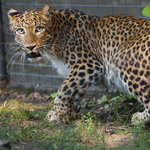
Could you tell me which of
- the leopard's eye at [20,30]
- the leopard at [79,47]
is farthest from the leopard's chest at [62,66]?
the leopard's eye at [20,30]

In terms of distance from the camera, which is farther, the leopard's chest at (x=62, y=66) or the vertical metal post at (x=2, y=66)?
the vertical metal post at (x=2, y=66)

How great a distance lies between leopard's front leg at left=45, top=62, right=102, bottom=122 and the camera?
5.21m

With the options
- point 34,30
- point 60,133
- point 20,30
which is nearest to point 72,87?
point 60,133

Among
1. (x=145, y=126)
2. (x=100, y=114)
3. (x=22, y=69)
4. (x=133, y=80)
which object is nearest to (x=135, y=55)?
(x=133, y=80)

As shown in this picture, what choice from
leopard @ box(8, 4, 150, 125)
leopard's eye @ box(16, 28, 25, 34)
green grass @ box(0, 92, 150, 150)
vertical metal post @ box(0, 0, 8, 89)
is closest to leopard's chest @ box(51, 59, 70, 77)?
leopard @ box(8, 4, 150, 125)

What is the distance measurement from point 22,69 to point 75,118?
136 inches

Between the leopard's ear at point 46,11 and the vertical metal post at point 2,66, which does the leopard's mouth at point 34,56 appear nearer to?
the leopard's ear at point 46,11

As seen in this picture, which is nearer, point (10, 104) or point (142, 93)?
point (142, 93)

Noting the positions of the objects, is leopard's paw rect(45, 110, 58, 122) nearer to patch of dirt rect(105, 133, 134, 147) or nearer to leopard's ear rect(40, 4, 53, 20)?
patch of dirt rect(105, 133, 134, 147)

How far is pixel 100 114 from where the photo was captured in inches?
230

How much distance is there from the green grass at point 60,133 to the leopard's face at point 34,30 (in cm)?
119

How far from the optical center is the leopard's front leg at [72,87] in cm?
521

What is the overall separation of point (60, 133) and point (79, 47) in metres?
1.69

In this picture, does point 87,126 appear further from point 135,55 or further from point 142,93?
point 135,55
